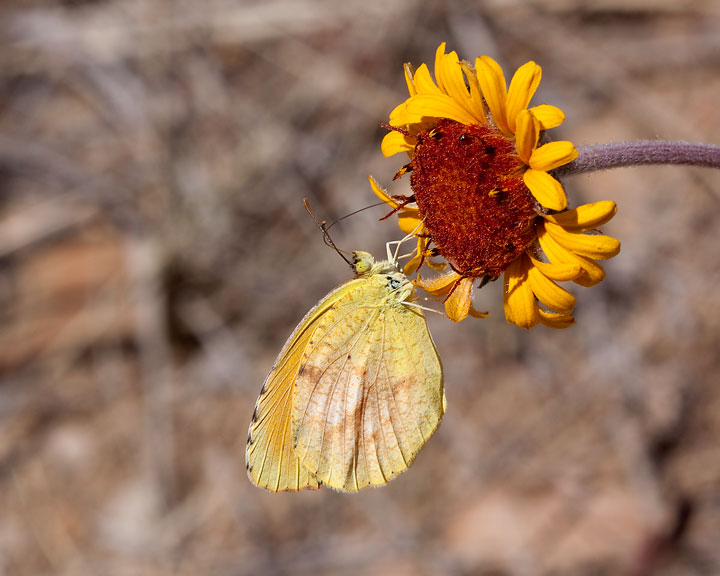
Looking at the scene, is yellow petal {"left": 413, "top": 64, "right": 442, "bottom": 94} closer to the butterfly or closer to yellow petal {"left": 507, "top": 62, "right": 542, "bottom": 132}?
yellow petal {"left": 507, "top": 62, "right": 542, "bottom": 132}

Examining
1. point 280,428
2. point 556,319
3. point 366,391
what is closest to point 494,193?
point 556,319

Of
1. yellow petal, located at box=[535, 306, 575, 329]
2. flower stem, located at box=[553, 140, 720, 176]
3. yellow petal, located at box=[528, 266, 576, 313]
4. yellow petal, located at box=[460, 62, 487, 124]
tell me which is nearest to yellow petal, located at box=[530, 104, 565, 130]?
flower stem, located at box=[553, 140, 720, 176]

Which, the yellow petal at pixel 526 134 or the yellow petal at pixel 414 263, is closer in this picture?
the yellow petal at pixel 526 134


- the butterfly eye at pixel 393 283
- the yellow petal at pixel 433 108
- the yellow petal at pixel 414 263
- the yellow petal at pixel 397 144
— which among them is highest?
the yellow petal at pixel 397 144

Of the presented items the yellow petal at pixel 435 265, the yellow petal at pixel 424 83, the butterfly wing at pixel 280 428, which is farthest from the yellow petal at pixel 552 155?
the butterfly wing at pixel 280 428

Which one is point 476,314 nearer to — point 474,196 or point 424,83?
point 474,196

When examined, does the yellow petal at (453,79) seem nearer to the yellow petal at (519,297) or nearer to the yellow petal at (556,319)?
the yellow petal at (519,297)

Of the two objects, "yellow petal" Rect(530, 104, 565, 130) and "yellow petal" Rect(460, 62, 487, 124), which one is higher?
"yellow petal" Rect(460, 62, 487, 124)
